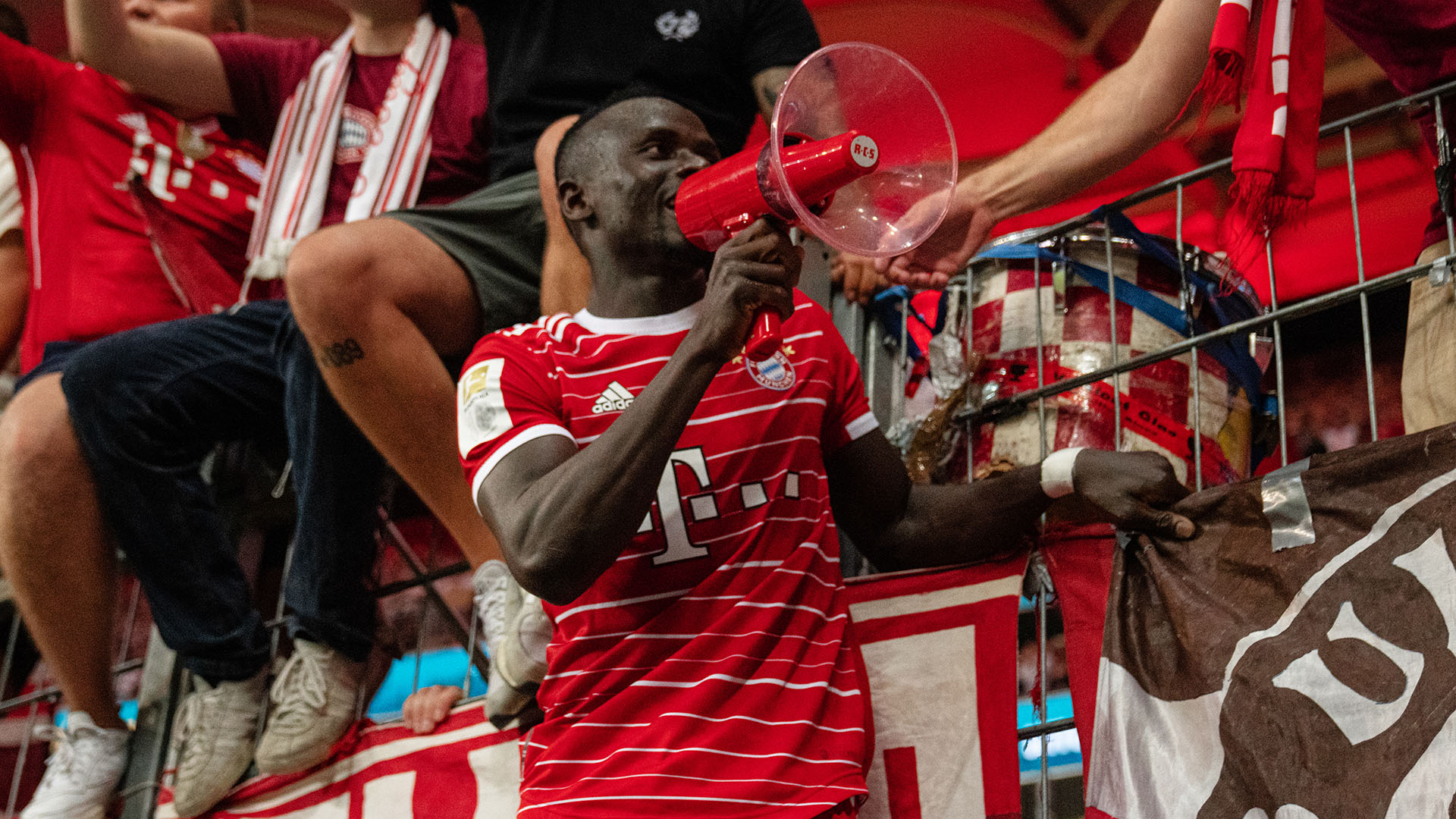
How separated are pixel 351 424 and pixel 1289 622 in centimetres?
170

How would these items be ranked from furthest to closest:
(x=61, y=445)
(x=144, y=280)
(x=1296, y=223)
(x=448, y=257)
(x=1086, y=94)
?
(x=144, y=280), (x=61, y=445), (x=448, y=257), (x=1086, y=94), (x=1296, y=223)

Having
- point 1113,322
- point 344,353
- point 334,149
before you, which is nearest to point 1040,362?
point 1113,322

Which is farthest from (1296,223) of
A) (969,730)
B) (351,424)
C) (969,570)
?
Result: (351,424)

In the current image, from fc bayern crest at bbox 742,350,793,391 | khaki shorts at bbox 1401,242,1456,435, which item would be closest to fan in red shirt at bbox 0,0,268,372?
fc bayern crest at bbox 742,350,793,391

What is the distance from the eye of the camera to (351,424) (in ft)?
8.59

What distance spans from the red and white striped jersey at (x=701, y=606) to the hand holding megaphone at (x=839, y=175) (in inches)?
9.0

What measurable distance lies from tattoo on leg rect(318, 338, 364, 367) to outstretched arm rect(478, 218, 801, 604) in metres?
0.81

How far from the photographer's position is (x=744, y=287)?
1.70m

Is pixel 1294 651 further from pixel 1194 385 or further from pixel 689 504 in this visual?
pixel 689 504

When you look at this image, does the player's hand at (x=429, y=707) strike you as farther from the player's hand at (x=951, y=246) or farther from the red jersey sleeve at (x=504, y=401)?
the player's hand at (x=951, y=246)

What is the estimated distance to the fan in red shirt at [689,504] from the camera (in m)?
1.71

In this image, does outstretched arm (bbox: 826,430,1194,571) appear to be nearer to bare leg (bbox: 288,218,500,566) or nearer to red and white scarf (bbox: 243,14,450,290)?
bare leg (bbox: 288,218,500,566)

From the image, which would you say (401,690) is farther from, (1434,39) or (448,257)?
(1434,39)

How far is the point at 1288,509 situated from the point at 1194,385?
1.09 ft
